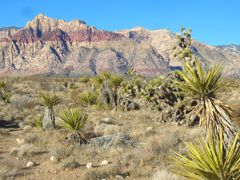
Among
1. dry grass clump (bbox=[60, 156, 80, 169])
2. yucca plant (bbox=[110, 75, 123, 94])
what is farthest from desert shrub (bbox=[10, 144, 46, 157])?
yucca plant (bbox=[110, 75, 123, 94])

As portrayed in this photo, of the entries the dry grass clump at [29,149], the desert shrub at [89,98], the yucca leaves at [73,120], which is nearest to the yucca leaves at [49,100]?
the dry grass clump at [29,149]

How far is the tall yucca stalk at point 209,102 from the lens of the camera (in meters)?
6.60

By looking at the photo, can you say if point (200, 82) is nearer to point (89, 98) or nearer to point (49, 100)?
point (49, 100)

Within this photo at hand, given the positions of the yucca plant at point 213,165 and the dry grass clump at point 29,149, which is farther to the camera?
the dry grass clump at point 29,149

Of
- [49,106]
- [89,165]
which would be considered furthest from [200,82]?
[49,106]

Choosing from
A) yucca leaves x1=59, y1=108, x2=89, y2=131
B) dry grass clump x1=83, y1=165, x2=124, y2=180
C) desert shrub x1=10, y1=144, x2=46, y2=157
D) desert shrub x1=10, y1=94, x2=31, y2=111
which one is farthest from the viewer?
desert shrub x1=10, y1=94, x2=31, y2=111

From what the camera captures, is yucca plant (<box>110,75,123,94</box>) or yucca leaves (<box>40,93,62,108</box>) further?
yucca plant (<box>110,75,123,94</box>)

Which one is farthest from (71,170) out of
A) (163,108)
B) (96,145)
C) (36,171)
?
(163,108)

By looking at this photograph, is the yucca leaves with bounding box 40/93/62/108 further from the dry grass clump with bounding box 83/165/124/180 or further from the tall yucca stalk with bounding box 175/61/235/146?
the tall yucca stalk with bounding box 175/61/235/146

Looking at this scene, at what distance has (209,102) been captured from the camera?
21.9ft

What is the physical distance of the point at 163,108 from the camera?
1808 cm

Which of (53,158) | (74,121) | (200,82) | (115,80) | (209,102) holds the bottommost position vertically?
(53,158)

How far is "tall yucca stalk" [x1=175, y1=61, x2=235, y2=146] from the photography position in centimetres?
660

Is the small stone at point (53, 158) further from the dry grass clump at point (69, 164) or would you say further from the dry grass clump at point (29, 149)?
the dry grass clump at point (29, 149)
